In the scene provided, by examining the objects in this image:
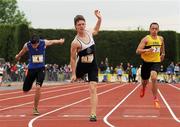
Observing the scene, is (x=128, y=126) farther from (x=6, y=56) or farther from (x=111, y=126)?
(x=6, y=56)

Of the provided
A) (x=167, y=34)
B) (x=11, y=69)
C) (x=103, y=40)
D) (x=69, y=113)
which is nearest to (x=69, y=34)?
(x=103, y=40)

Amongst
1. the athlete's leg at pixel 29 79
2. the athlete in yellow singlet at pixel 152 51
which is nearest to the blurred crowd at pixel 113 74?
the athlete in yellow singlet at pixel 152 51

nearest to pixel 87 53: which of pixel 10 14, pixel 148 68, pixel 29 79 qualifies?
pixel 29 79

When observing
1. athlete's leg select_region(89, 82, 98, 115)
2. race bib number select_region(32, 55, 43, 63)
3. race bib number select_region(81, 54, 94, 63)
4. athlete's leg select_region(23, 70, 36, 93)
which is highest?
race bib number select_region(32, 55, 43, 63)

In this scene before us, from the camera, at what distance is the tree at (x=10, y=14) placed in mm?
104375

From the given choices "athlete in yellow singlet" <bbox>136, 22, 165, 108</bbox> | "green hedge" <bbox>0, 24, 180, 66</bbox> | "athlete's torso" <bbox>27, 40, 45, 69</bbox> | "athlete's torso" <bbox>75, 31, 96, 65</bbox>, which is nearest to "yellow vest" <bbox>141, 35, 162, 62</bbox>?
"athlete in yellow singlet" <bbox>136, 22, 165, 108</bbox>

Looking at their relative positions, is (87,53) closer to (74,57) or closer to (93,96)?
(74,57)

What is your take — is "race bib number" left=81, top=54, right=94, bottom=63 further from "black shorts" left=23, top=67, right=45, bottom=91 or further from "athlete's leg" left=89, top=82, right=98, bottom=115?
"black shorts" left=23, top=67, right=45, bottom=91

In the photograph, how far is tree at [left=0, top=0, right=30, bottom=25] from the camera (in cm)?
10438

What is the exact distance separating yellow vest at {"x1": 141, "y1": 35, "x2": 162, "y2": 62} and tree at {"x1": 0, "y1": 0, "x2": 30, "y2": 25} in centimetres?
9057

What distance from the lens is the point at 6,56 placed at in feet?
188

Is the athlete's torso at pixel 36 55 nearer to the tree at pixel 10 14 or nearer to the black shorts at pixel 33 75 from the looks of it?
the black shorts at pixel 33 75

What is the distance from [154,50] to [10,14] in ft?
307

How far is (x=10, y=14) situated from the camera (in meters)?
106
